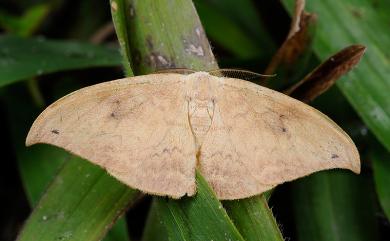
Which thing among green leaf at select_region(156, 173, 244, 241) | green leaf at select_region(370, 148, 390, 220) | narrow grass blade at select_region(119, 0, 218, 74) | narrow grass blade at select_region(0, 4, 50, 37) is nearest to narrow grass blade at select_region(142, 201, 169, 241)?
green leaf at select_region(156, 173, 244, 241)

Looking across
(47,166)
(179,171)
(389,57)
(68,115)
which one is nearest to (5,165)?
(47,166)

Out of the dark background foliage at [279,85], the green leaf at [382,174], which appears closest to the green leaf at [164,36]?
the dark background foliage at [279,85]

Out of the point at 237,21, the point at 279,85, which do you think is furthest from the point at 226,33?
the point at 279,85

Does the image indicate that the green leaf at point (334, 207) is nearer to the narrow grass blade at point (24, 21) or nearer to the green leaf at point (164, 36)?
the green leaf at point (164, 36)

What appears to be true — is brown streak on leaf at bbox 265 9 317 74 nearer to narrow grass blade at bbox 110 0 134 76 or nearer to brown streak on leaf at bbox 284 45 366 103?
brown streak on leaf at bbox 284 45 366 103

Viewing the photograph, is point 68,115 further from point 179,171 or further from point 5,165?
point 5,165
